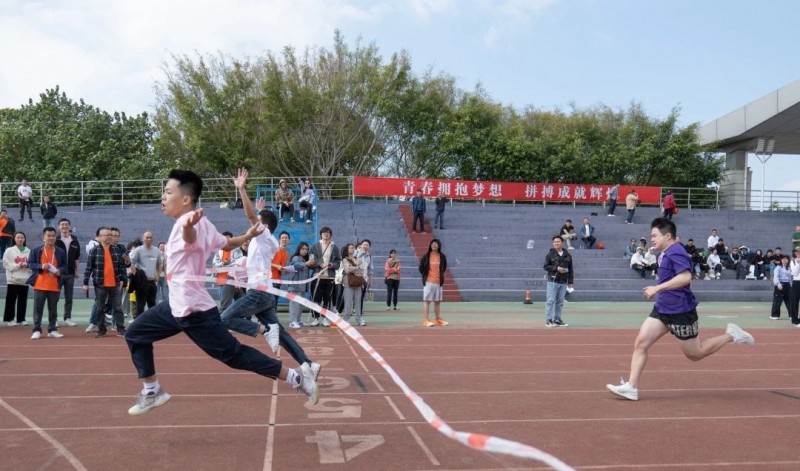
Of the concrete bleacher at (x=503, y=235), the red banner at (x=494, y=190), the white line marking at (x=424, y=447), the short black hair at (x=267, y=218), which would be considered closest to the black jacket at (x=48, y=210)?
the concrete bleacher at (x=503, y=235)

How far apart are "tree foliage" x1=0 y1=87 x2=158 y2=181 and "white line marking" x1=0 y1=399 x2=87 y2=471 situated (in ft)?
116

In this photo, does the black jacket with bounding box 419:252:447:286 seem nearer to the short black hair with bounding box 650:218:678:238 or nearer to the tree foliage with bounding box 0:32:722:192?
the short black hair with bounding box 650:218:678:238

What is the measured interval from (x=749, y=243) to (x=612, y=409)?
87.1ft

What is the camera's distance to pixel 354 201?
1277 inches

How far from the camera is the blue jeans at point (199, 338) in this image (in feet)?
17.8

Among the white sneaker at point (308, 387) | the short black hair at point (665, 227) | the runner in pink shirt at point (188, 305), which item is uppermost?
the short black hair at point (665, 227)

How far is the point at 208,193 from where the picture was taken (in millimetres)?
34406

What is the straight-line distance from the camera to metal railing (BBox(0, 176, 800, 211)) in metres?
31.2

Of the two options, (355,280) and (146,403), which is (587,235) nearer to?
(355,280)

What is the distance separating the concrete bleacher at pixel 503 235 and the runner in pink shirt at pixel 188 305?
1485 centimetres

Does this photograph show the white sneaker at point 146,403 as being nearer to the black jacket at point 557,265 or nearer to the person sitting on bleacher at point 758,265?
the black jacket at point 557,265

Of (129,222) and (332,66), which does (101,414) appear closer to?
(129,222)

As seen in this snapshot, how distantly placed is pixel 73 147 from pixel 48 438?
41.7m

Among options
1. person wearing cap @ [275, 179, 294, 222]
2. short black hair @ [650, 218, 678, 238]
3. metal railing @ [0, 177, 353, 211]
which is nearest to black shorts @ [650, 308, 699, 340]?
short black hair @ [650, 218, 678, 238]
